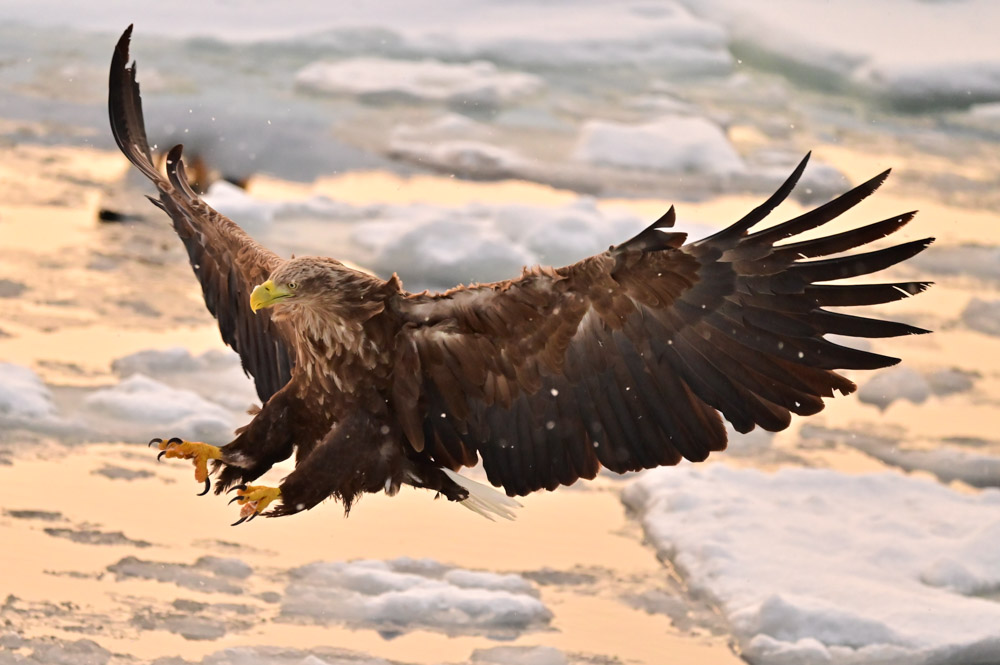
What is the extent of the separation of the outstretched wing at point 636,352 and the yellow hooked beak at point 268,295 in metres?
0.42

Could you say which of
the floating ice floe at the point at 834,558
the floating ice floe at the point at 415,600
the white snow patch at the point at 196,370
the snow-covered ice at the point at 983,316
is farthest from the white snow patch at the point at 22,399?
the snow-covered ice at the point at 983,316

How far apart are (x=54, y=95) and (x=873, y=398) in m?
8.57

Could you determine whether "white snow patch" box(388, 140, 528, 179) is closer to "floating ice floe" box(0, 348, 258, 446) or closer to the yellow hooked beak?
"floating ice floe" box(0, 348, 258, 446)

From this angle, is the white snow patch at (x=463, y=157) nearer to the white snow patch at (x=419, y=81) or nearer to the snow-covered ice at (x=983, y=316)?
the white snow patch at (x=419, y=81)

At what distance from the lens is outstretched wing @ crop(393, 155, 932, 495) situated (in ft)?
14.6

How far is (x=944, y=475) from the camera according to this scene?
9469 millimetres

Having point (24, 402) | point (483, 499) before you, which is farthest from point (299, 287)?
point (24, 402)

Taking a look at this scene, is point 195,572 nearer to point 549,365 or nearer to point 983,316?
point 549,365

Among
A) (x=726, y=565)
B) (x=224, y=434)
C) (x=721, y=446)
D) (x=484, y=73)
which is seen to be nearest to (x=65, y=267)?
(x=224, y=434)

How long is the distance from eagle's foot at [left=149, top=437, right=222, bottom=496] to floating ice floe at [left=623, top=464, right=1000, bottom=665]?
10.9 feet

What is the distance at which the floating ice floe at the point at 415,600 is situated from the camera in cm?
727

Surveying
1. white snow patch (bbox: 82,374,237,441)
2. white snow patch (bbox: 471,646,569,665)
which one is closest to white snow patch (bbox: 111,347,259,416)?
white snow patch (bbox: 82,374,237,441)

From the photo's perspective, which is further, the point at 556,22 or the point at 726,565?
the point at 556,22

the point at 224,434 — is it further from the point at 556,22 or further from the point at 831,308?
the point at 556,22
